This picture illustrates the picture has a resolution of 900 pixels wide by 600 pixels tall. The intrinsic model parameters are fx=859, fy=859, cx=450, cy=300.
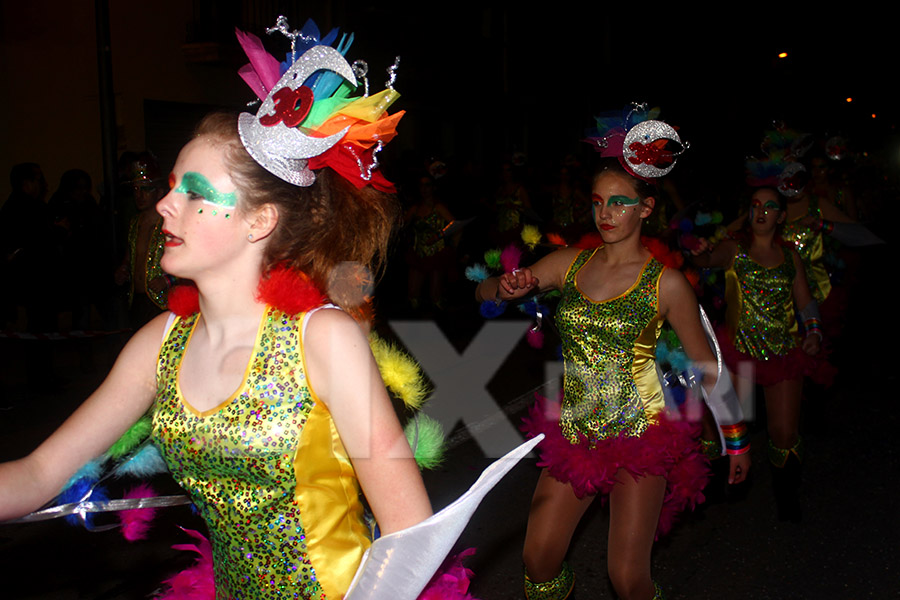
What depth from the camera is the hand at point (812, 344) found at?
5.23 metres

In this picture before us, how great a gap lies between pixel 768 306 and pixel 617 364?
2301 millimetres

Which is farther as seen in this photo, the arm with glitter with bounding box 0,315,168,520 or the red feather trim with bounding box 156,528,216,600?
the red feather trim with bounding box 156,528,216,600

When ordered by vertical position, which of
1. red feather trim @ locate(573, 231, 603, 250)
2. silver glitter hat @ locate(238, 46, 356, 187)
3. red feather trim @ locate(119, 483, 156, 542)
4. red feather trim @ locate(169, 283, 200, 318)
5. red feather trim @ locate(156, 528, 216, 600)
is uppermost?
silver glitter hat @ locate(238, 46, 356, 187)

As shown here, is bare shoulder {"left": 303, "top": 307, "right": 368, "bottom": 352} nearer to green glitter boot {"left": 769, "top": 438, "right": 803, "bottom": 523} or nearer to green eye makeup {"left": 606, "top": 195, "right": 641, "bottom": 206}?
green eye makeup {"left": 606, "top": 195, "right": 641, "bottom": 206}

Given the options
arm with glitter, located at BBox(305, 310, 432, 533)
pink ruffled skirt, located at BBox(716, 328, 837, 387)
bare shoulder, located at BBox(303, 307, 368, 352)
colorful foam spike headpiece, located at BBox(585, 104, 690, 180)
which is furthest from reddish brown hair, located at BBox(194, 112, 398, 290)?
pink ruffled skirt, located at BBox(716, 328, 837, 387)

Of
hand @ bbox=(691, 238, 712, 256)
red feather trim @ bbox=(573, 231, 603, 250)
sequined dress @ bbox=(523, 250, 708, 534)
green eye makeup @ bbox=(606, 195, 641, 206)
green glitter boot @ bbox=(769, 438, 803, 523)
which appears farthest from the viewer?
hand @ bbox=(691, 238, 712, 256)

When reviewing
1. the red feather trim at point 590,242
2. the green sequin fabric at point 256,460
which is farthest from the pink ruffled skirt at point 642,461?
the green sequin fabric at point 256,460

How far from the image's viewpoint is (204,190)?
6.45ft

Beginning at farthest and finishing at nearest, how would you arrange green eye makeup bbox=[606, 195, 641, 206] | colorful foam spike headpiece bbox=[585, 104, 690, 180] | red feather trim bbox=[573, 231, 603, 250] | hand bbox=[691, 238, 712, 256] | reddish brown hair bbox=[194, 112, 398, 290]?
hand bbox=[691, 238, 712, 256], red feather trim bbox=[573, 231, 603, 250], colorful foam spike headpiece bbox=[585, 104, 690, 180], green eye makeup bbox=[606, 195, 641, 206], reddish brown hair bbox=[194, 112, 398, 290]

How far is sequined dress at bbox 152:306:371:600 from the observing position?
1.90 m

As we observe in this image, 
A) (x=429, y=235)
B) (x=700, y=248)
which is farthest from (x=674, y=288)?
(x=429, y=235)

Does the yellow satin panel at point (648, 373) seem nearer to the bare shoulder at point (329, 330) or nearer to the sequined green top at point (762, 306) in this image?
the bare shoulder at point (329, 330)

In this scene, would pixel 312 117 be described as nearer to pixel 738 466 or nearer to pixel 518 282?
Result: pixel 518 282

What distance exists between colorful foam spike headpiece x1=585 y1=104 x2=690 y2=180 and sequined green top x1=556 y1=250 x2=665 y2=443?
0.50 meters
